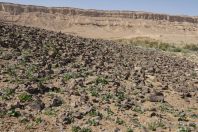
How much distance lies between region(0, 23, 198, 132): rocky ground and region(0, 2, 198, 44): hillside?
55.8 metres

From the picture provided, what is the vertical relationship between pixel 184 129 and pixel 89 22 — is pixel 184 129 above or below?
above

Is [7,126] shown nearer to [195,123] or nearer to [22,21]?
[195,123]

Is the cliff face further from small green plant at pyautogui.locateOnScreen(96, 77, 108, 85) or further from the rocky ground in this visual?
small green plant at pyautogui.locateOnScreen(96, 77, 108, 85)

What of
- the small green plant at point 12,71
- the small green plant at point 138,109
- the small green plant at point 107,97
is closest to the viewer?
the small green plant at point 138,109

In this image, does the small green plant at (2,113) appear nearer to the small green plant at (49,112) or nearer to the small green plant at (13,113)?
the small green plant at (13,113)

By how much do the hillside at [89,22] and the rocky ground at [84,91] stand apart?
2196 inches

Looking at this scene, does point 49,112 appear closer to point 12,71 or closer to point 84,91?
point 84,91

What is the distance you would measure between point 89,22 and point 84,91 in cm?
7759

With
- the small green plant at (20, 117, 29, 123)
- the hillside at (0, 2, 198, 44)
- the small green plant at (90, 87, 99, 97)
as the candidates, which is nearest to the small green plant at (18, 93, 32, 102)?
the small green plant at (20, 117, 29, 123)

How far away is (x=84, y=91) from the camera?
17.2 metres

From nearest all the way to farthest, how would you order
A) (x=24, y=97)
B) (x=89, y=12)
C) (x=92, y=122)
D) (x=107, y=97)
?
(x=92, y=122) < (x=24, y=97) < (x=107, y=97) < (x=89, y=12)

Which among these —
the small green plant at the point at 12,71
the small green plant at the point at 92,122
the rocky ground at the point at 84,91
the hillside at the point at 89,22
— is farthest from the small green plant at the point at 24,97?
the hillside at the point at 89,22

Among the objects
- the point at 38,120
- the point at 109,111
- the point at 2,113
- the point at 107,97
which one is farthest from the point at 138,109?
the point at 2,113

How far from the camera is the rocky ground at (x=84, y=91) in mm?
14336
